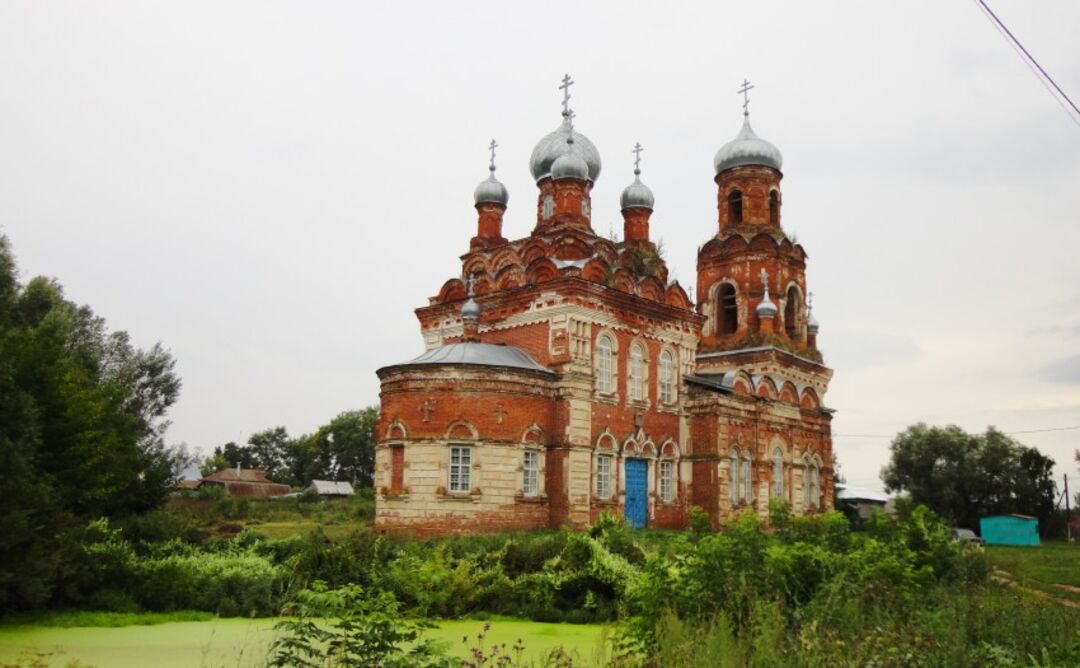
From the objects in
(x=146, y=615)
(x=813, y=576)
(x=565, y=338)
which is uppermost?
(x=565, y=338)

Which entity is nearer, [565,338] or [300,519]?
[565,338]

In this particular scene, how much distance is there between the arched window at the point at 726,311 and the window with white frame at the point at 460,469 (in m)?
15.6

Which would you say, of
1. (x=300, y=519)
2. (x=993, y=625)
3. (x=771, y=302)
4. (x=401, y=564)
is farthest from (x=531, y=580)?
(x=771, y=302)

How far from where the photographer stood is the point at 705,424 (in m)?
26.7

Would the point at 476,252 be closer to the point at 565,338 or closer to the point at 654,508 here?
the point at 565,338

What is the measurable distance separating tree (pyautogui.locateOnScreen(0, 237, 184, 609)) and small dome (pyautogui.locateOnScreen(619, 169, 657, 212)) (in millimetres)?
16947

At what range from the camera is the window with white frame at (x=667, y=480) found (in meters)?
25.8

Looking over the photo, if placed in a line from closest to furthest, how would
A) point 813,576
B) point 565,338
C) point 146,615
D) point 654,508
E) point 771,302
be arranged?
1. point 813,576
2. point 146,615
3. point 565,338
4. point 654,508
5. point 771,302

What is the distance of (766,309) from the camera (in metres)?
32.6

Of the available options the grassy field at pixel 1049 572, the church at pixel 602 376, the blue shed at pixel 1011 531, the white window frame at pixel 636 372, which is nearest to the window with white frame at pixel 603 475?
the church at pixel 602 376

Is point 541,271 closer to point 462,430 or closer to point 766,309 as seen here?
point 462,430

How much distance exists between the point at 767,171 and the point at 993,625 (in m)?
27.1

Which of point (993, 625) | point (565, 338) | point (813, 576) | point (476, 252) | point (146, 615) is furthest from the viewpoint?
point (476, 252)

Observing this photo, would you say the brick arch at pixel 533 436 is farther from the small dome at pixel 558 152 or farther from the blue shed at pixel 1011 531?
the blue shed at pixel 1011 531
